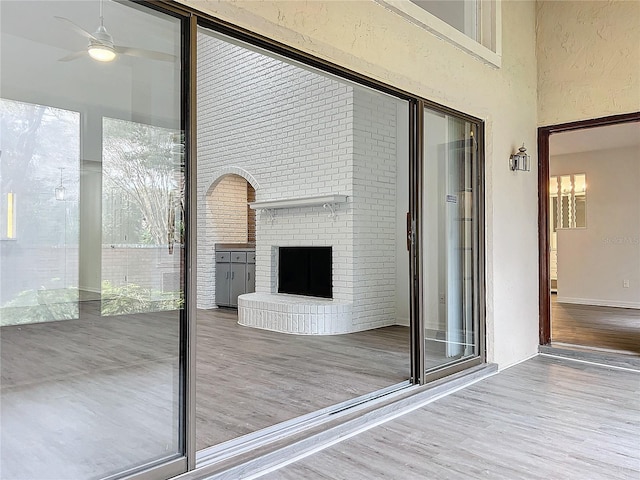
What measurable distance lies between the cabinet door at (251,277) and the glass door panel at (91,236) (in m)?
5.18

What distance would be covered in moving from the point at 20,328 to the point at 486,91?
3891mm

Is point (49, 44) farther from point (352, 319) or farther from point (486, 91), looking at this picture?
point (352, 319)

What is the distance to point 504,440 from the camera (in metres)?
2.92

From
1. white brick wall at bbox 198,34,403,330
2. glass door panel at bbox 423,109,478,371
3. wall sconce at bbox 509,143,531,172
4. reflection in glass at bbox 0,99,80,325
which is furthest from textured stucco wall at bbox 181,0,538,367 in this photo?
white brick wall at bbox 198,34,403,330

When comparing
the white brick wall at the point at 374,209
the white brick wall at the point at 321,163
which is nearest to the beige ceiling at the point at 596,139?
the white brick wall at the point at 374,209

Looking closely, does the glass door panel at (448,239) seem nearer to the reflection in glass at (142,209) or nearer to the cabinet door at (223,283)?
the reflection in glass at (142,209)

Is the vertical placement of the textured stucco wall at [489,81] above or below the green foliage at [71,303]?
above

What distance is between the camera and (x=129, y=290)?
2.61 meters

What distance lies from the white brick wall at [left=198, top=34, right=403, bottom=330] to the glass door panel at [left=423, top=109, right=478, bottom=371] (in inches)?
85.7

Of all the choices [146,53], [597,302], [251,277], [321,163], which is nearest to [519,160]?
[321,163]

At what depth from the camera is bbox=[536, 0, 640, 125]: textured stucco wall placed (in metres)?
4.64

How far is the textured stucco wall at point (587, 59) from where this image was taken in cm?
464

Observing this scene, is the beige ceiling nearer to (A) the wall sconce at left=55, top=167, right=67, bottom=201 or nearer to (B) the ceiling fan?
(B) the ceiling fan

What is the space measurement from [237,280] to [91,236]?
18.4 ft
